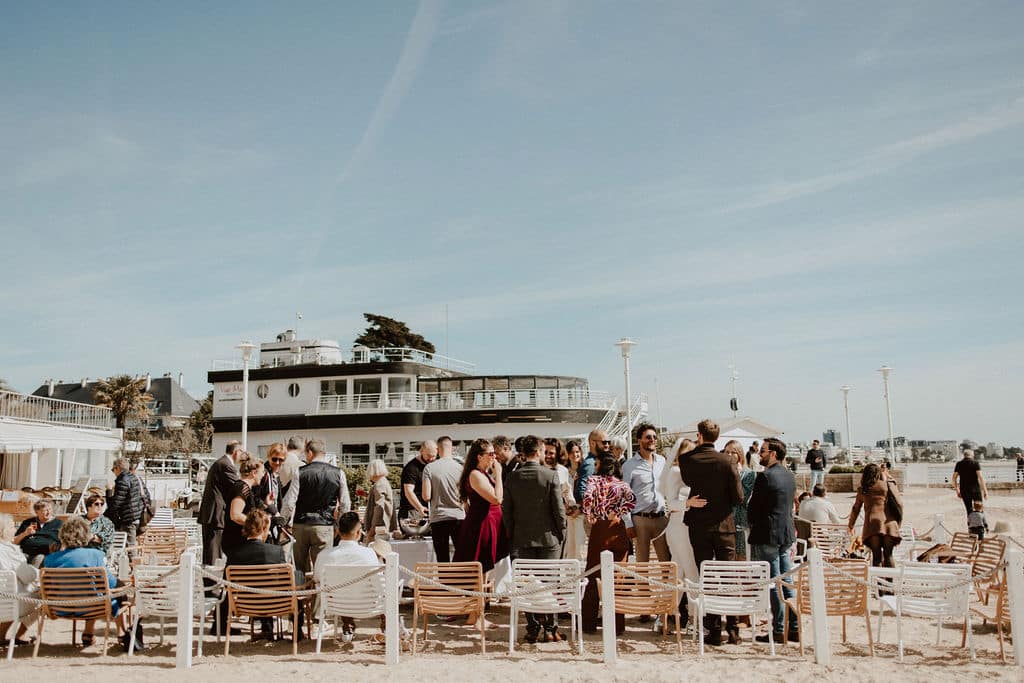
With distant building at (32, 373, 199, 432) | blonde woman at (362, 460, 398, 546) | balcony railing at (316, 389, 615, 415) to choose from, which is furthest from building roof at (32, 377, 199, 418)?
blonde woman at (362, 460, 398, 546)

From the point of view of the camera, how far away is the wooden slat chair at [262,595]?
23.1ft

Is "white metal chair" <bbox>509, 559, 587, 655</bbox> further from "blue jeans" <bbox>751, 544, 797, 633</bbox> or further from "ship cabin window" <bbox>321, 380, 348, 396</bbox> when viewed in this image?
"ship cabin window" <bbox>321, 380, 348, 396</bbox>

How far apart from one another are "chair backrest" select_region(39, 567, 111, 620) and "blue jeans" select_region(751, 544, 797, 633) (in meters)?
5.81

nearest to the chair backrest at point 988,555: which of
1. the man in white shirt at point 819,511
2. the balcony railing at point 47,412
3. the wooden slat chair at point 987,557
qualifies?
the wooden slat chair at point 987,557

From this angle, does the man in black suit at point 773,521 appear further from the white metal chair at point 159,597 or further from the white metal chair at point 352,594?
the white metal chair at point 159,597

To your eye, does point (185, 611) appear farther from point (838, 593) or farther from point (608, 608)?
point (838, 593)

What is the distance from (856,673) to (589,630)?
2518 mm

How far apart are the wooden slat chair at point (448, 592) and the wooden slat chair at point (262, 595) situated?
3.54ft

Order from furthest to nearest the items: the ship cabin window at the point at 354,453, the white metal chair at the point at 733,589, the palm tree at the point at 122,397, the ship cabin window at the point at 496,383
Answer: the palm tree at the point at 122,397 < the ship cabin window at the point at 354,453 < the ship cabin window at the point at 496,383 < the white metal chair at the point at 733,589

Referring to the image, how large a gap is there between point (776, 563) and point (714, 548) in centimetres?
72

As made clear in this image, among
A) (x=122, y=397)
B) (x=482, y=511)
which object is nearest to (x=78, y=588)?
(x=482, y=511)

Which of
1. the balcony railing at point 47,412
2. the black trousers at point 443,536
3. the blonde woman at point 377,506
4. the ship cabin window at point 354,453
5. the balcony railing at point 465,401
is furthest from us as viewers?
the ship cabin window at point 354,453

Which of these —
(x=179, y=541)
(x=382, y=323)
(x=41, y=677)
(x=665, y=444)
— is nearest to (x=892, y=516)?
(x=41, y=677)

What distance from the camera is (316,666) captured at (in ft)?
21.7
